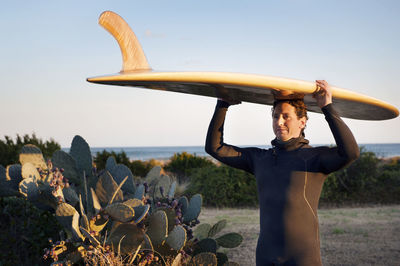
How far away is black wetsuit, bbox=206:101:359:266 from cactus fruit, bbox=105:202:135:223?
3.17 feet

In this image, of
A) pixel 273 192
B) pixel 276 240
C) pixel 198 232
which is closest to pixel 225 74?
pixel 273 192

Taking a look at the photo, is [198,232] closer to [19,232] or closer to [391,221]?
[19,232]

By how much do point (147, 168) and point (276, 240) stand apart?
11891 millimetres

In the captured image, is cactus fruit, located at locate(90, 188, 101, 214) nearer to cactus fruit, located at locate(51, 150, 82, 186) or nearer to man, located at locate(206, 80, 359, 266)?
cactus fruit, located at locate(51, 150, 82, 186)

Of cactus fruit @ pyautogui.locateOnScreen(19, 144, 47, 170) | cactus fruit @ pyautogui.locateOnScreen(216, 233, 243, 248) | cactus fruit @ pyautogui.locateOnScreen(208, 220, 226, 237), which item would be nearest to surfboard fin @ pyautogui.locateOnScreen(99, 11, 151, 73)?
cactus fruit @ pyautogui.locateOnScreen(19, 144, 47, 170)

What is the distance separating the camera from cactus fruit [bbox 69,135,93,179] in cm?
361

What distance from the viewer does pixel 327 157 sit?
7.99ft

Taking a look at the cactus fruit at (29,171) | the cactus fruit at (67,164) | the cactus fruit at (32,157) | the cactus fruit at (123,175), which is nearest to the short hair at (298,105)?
the cactus fruit at (123,175)

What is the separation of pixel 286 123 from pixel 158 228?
1339 mm

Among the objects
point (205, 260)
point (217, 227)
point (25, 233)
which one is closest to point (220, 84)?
point (205, 260)

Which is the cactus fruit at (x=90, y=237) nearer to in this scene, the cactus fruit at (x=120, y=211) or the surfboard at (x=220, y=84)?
the cactus fruit at (x=120, y=211)

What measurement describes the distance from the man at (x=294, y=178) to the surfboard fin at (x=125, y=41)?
3.25ft

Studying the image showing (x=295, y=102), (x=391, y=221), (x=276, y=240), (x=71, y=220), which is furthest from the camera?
(x=391, y=221)

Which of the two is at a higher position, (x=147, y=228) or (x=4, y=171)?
(x=4, y=171)
